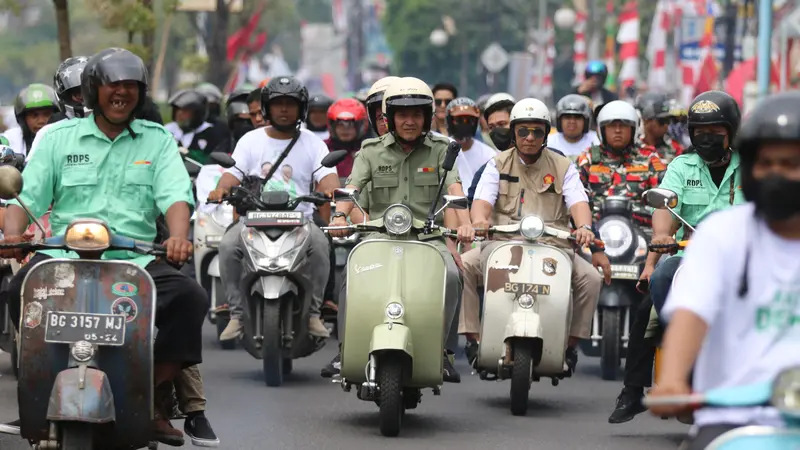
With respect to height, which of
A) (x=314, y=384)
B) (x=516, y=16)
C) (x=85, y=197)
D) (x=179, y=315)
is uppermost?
(x=516, y=16)

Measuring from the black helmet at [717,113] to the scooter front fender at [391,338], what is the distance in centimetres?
177

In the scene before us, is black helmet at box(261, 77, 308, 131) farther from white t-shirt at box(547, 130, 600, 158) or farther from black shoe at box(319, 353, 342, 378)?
white t-shirt at box(547, 130, 600, 158)

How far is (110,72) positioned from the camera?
7.22 metres

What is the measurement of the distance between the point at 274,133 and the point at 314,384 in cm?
169

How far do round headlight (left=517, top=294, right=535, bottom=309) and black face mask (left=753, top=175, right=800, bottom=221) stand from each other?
5.59m

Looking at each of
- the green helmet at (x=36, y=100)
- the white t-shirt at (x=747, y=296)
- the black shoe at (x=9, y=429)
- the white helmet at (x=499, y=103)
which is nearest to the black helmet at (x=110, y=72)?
the black shoe at (x=9, y=429)

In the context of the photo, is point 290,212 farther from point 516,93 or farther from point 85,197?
point 516,93

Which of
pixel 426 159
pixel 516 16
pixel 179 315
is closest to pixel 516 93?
pixel 516 16

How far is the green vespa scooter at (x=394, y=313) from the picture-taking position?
29.6 ft

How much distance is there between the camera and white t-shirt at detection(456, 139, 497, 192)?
13672 millimetres

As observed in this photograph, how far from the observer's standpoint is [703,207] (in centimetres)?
895

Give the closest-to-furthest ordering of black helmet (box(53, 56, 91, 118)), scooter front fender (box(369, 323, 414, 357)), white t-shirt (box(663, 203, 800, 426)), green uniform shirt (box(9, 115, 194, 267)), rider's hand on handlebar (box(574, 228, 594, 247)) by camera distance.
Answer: white t-shirt (box(663, 203, 800, 426)) < green uniform shirt (box(9, 115, 194, 267)) < scooter front fender (box(369, 323, 414, 357)) < rider's hand on handlebar (box(574, 228, 594, 247)) < black helmet (box(53, 56, 91, 118))

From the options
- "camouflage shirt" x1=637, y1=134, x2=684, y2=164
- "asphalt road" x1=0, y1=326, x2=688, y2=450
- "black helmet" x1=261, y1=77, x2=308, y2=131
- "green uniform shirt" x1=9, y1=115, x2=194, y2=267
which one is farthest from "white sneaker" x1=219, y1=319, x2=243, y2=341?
"green uniform shirt" x1=9, y1=115, x2=194, y2=267

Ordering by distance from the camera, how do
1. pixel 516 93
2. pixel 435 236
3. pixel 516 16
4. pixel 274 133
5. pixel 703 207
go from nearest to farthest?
pixel 703 207 → pixel 435 236 → pixel 274 133 → pixel 516 93 → pixel 516 16
